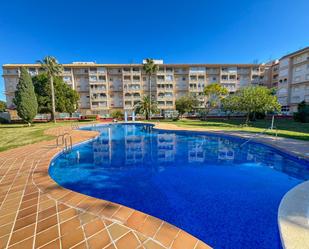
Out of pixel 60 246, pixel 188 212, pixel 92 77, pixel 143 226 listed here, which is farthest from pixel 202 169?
pixel 92 77

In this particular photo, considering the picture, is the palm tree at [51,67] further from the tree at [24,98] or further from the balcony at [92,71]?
the balcony at [92,71]

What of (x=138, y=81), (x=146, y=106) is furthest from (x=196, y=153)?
(x=138, y=81)

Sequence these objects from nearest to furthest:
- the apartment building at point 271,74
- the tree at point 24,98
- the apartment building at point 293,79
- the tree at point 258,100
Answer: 1. the tree at point 258,100
2. the tree at point 24,98
3. the apartment building at point 293,79
4. the apartment building at point 271,74

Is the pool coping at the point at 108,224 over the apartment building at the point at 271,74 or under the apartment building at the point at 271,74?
under

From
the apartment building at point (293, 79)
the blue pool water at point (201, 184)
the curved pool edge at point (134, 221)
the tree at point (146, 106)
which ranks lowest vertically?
the blue pool water at point (201, 184)

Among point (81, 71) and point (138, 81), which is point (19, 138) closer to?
point (138, 81)

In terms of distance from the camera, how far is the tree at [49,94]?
2852 cm

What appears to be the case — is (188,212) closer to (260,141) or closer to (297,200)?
(297,200)

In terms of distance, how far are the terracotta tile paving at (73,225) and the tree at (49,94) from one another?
30231mm

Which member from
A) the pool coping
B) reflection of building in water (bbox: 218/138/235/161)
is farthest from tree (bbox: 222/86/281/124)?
the pool coping

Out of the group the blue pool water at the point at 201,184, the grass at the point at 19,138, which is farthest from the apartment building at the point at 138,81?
the blue pool water at the point at 201,184

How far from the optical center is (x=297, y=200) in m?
3.54

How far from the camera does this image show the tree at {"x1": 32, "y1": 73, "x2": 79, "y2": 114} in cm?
2852

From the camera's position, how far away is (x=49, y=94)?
2869 centimetres
